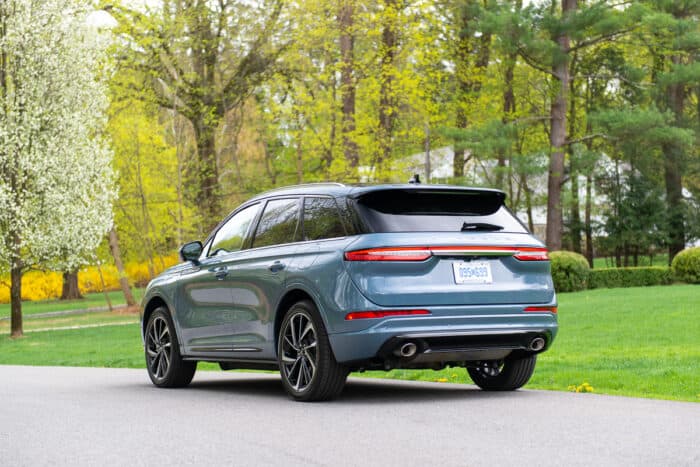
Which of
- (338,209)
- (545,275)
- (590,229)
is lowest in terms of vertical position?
(590,229)

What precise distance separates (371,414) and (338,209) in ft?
5.99

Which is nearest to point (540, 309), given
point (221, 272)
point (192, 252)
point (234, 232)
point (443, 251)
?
point (443, 251)

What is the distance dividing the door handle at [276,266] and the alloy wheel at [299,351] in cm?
49

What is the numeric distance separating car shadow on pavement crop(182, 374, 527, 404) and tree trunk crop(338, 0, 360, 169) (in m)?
22.8

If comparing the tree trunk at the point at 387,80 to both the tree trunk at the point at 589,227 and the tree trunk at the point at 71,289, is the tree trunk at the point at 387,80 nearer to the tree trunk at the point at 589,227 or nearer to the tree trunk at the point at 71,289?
the tree trunk at the point at 589,227

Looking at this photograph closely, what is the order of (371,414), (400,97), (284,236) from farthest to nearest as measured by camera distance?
(400,97), (284,236), (371,414)

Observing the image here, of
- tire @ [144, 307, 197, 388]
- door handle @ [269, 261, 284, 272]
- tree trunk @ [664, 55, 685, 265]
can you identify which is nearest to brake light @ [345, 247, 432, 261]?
door handle @ [269, 261, 284, 272]

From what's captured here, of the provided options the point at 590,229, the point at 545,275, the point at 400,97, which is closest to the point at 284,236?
the point at 545,275

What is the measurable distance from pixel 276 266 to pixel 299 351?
2.72 ft

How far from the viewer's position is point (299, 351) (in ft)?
32.5

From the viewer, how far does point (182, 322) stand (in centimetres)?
1206

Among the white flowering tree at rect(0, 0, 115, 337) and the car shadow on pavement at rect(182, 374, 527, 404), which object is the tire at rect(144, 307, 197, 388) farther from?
A: the white flowering tree at rect(0, 0, 115, 337)

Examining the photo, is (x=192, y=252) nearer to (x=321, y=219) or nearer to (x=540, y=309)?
(x=321, y=219)

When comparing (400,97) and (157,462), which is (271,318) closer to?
(157,462)
